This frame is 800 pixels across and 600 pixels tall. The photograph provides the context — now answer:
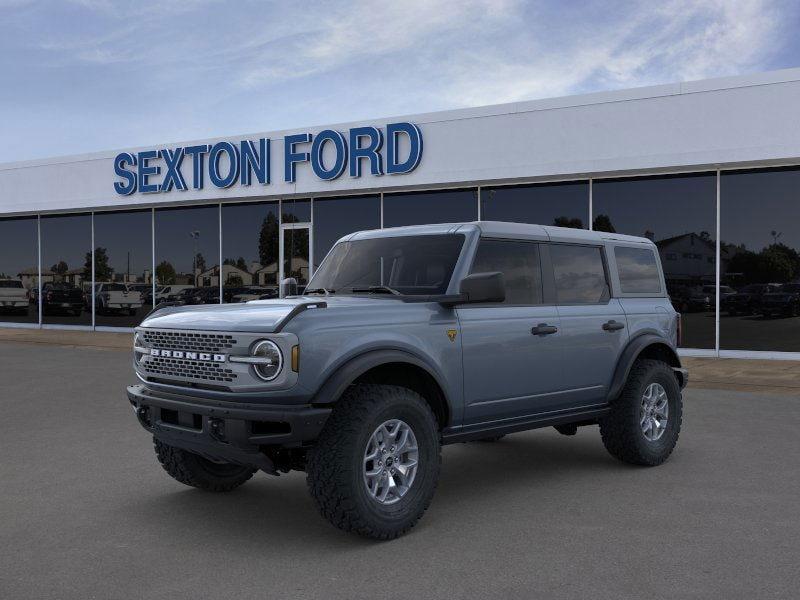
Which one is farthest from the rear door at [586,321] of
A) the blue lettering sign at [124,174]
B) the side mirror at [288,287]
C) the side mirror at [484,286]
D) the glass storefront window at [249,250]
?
the blue lettering sign at [124,174]

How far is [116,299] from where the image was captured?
914 inches

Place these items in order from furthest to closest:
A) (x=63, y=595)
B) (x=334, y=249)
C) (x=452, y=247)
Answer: (x=334, y=249)
(x=452, y=247)
(x=63, y=595)

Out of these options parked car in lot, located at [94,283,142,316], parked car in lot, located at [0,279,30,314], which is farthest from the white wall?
parked car in lot, located at [0,279,30,314]

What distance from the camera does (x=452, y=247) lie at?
575cm

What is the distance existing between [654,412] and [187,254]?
17.1 m

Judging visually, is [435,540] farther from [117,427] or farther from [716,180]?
[716,180]

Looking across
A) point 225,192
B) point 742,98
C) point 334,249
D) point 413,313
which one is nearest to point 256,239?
point 225,192

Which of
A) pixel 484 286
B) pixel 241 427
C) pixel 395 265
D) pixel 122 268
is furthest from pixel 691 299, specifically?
pixel 122 268

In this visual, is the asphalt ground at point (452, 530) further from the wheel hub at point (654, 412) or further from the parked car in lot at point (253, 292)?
the parked car in lot at point (253, 292)

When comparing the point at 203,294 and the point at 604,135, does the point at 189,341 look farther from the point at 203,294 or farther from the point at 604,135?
the point at 203,294

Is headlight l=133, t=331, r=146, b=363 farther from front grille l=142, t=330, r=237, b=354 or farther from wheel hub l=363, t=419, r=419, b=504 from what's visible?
wheel hub l=363, t=419, r=419, b=504

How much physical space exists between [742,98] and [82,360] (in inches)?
496

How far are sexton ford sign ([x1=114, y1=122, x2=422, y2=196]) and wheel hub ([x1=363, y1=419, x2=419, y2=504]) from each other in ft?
42.4

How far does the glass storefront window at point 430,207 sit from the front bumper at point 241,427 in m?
12.9
